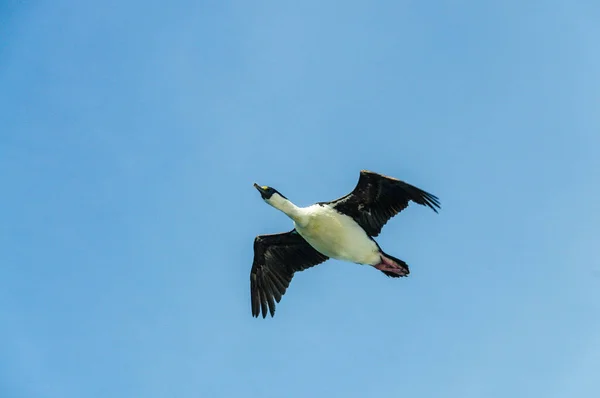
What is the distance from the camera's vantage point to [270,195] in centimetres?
2127

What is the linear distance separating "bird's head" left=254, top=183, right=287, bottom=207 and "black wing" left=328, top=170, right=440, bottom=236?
4.71 feet

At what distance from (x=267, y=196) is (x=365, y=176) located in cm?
282

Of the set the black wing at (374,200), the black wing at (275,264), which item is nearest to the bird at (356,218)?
the black wing at (374,200)

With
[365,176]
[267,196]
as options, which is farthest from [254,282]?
[365,176]

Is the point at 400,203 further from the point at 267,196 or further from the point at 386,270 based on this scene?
the point at 267,196

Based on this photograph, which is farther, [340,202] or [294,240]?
[294,240]

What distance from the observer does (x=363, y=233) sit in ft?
68.6

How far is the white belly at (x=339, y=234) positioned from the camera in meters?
20.8

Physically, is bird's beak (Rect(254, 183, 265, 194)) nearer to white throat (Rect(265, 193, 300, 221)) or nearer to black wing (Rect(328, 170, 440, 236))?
white throat (Rect(265, 193, 300, 221))

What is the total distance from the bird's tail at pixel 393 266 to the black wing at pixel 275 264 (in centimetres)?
227

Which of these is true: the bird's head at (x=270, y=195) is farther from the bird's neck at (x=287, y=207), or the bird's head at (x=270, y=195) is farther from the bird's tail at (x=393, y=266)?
the bird's tail at (x=393, y=266)

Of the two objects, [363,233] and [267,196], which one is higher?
[267,196]

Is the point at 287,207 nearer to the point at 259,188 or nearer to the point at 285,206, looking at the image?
the point at 285,206

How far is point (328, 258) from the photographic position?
74.3ft
